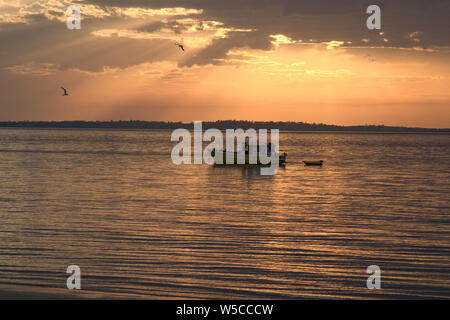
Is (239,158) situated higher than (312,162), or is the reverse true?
(239,158)

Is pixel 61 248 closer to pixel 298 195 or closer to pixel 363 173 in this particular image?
pixel 298 195

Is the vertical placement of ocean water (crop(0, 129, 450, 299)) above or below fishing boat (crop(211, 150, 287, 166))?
below

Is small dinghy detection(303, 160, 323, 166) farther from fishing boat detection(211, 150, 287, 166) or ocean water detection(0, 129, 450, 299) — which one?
ocean water detection(0, 129, 450, 299)

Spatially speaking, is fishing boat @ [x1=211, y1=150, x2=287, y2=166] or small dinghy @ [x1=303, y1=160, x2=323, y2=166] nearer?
fishing boat @ [x1=211, y1=150, x2=287, y2=166]

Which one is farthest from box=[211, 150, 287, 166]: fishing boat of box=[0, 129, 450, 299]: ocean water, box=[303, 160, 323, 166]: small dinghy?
box=[0, 129, 450, 299]: ocean water

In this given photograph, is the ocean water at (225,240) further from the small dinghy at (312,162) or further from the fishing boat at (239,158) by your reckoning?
the small dinghy at (312,162)

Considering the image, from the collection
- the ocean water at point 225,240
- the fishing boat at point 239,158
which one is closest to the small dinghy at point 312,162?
the fishing boat at point 239,158

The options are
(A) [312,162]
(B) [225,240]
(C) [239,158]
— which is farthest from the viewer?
(A) [312,162]

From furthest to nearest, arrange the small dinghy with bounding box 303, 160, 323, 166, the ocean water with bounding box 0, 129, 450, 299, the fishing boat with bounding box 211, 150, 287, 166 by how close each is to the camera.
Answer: the small dinghy with bounding box 303, 160, 323, 166
the fishing boat with bounding box 211, 150, 287, 166
the ocean water with bounding box 0, 129, 450, 299

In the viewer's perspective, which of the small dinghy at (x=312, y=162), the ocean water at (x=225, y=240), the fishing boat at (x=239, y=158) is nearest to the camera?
the ocean water at (x=225, y=240)

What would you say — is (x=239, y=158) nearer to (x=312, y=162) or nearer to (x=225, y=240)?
(x=312, y=162)

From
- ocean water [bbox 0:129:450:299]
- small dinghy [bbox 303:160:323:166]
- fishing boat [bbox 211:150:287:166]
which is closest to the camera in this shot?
ocean water [bbox 0:129:450:299]

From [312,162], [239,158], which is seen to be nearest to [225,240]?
[239,158]
